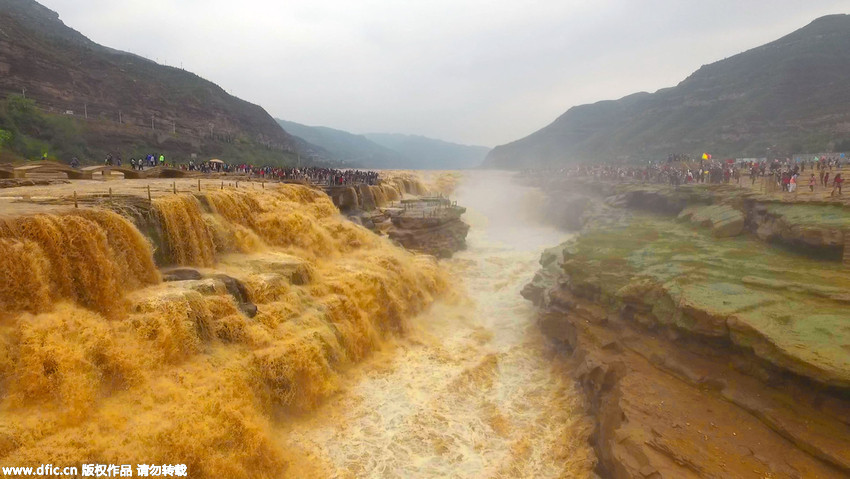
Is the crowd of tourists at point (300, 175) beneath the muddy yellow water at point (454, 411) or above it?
above

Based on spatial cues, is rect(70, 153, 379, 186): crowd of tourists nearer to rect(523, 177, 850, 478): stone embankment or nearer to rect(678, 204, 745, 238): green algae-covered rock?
rect(523, 177, 850, 478): stone embankment

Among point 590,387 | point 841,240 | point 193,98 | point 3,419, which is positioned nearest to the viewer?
point 3,419

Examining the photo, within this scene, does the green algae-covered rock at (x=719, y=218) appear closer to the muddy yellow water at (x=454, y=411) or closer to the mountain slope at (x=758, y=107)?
the muddy yellow water at (x=454, y=411)

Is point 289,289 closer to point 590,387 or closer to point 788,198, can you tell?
point 590,387

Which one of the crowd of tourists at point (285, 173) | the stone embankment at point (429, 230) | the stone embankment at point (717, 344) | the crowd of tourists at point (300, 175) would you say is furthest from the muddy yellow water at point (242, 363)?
the crowd of tourists at point (285, 173)

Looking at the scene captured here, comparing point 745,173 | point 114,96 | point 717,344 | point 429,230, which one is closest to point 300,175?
point 429,230

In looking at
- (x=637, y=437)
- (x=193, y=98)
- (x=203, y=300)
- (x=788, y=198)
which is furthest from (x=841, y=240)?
(x=193, y=98)
